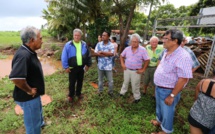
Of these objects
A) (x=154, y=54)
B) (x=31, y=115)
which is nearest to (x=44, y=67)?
(x=154, y=54)

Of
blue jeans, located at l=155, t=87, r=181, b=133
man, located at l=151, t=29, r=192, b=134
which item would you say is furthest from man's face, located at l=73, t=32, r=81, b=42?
blue jeans, located at l=155, t=87, r=181, b=133

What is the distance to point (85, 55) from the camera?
11.6 ft

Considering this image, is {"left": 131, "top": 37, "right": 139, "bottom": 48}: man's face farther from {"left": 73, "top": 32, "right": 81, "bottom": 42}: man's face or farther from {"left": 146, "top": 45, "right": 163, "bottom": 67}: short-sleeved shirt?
{"left": 73, "top": 32, "right": 81, "bottom": 42}: man's face

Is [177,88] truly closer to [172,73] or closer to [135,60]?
[172,73]

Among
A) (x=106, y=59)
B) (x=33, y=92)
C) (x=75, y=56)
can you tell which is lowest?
(x=33, y=92)

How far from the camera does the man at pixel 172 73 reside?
2.03m

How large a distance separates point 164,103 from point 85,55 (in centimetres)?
205

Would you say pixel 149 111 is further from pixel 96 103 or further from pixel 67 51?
pixel 67 51

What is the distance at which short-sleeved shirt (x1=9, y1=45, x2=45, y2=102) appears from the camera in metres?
1.75

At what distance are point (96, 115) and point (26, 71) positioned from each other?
2032 mm

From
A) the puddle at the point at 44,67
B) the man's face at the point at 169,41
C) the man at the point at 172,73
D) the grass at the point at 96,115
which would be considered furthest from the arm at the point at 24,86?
the puddle at the point at 44,67

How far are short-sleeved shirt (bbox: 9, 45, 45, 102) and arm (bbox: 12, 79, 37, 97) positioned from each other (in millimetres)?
46

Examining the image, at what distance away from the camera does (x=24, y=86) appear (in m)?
1.82

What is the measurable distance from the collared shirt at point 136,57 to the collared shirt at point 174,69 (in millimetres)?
1116
